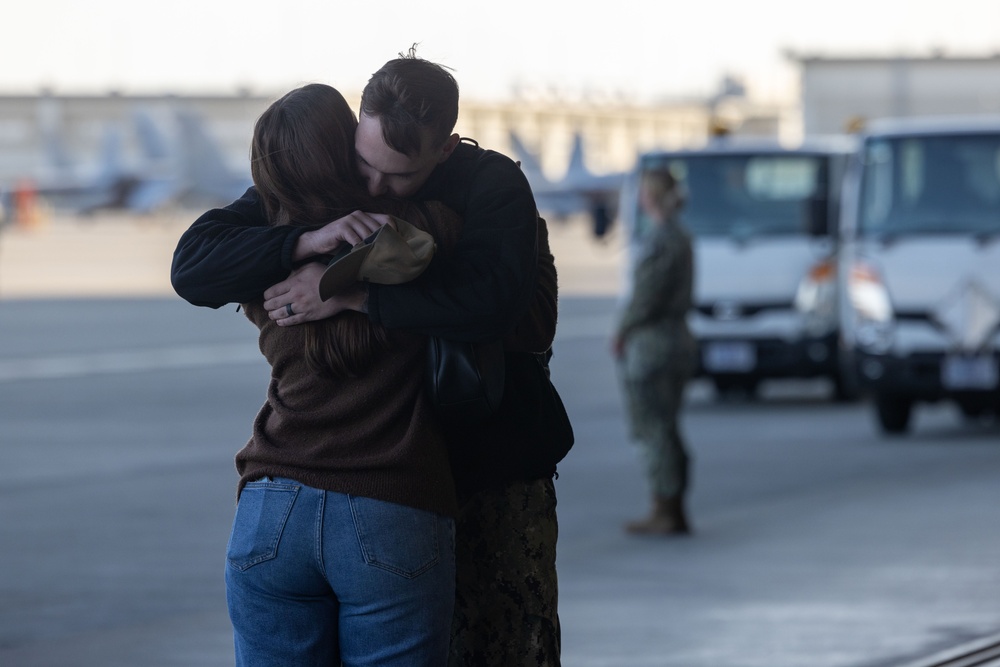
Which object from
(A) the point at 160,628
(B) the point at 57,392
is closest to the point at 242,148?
(B) the point at 57,392

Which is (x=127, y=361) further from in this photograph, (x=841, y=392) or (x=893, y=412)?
(x=893, y=412)

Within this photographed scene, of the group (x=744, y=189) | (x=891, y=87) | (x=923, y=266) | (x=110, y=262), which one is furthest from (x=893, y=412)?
(x=110, y=262)

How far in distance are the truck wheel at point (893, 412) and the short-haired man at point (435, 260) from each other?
10345 mm

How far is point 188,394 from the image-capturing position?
16.2 metres

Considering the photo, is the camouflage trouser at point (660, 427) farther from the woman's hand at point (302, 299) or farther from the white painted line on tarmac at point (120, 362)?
the white painted line on tarmac at point (120, 362)

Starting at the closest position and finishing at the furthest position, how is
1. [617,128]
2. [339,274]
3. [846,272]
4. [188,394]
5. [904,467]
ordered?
[339,274] → [904,467] → [846,272] → [188,394] → [617,128]

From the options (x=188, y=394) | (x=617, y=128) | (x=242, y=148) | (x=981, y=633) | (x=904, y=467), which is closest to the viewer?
(x=981, y=633)

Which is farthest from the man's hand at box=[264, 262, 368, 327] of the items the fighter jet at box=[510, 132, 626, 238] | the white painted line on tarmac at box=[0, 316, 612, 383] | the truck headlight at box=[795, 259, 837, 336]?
the fighter jet at box=[510, 132, 626, 238]

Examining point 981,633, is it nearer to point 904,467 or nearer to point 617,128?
Answer: point 904,467

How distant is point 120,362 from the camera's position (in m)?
19.2

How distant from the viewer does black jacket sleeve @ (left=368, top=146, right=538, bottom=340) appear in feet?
9.31

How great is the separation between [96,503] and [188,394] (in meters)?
6.24

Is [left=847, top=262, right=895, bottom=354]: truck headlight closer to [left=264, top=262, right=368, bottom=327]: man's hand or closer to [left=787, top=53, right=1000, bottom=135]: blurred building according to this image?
[left=787, top=53, right=1000, bottom=135]: blurred building

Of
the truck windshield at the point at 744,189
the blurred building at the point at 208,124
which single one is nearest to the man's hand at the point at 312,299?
the truck windshield at the point at 744,189
